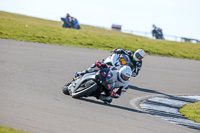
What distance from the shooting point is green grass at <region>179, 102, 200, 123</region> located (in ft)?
31.5

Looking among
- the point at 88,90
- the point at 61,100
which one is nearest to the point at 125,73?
the point at 88,90

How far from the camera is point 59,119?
6293 mm

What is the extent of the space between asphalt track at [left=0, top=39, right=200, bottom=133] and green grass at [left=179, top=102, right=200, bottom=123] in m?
1.36

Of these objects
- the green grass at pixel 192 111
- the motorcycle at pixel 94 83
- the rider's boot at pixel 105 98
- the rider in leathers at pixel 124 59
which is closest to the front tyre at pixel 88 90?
the motorcycle at pixel 94 83

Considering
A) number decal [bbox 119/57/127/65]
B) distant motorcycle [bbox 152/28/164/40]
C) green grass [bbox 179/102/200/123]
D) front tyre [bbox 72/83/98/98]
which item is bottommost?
green grass [bbox 179/102/200/123]

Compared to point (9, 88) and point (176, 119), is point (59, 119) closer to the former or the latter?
point (9, 88)

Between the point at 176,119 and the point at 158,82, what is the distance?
21.1ft

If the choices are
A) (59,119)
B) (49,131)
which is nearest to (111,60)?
(59,119)

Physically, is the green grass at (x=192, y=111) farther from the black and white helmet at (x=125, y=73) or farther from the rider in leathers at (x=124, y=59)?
the rider in leathers at (x=124, y=59)

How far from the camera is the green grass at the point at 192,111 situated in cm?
960

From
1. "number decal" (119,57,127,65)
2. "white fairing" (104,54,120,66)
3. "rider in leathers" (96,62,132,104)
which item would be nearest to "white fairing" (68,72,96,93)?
"rider in leathers" (96,62,132,104)

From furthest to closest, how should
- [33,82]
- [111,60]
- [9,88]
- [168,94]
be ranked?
1. [168,94]
2. [111,60]
3. [33,82]
4. [9,88]

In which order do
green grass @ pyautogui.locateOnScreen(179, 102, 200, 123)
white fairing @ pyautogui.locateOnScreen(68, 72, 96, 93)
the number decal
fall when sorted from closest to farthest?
1. white fairing @ pyautogui.locateOnScreen(68, 72, 96, 93)
2. green grass @ pyautogui.locateOnScreen(179, 102, 200, 123)
3. the number decal

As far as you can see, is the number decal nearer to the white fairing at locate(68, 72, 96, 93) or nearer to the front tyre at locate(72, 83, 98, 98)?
the white fairing at locate(68, 72, 96, 93)
